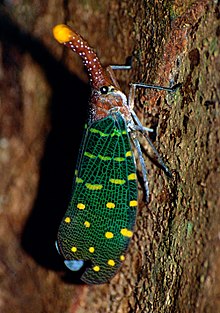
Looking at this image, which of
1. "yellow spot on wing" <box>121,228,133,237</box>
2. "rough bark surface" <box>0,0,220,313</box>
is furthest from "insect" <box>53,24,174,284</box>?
"rough bark surface" <box>0,0,220,313</box>

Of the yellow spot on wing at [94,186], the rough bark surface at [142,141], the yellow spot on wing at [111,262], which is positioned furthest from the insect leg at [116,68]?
the yellow spot on wing at [111,262]

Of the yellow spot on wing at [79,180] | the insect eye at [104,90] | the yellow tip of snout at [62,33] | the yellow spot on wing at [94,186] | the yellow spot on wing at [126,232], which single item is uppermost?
the yellow tip of snout at [62,33]

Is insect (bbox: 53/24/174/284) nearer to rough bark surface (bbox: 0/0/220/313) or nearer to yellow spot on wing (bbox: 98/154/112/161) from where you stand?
yellow spot on wing (bbox: 98/154/112/161)

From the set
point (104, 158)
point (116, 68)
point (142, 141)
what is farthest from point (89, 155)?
point (116, 68)

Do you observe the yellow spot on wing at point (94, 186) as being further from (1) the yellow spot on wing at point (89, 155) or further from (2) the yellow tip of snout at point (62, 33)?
(2) the yellow tip of snout at point (62, 33)

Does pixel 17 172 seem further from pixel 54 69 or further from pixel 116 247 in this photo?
pixel 116 247
